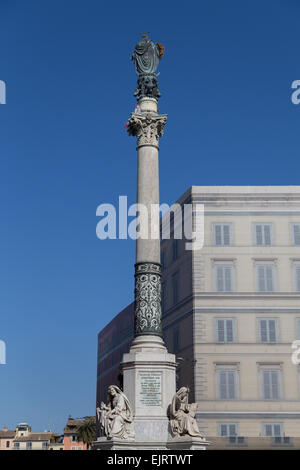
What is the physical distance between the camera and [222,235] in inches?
1849

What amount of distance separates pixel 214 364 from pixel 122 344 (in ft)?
86.2

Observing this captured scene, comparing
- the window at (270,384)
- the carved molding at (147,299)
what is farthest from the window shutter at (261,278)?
the carved molding at (147,299)

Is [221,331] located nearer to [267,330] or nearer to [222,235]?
[267,330]

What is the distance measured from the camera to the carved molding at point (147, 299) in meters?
21.7

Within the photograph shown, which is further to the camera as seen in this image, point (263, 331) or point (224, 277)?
point (224, 277)

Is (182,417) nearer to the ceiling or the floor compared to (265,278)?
nearer to the floor

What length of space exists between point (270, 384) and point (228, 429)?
412 cm

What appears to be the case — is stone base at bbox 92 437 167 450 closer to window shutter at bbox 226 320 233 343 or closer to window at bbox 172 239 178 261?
window shutter at bbox 226 320 233 343

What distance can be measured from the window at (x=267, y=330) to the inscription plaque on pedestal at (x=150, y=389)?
25.2 meters

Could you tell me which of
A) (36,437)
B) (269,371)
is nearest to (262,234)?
(269,371)

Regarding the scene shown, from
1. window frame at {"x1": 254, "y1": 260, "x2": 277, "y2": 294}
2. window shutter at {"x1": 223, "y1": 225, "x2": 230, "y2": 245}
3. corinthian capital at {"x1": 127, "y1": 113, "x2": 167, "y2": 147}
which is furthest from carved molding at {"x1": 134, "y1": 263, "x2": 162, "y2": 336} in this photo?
window shutter at {"x1": 223, "y1": 225, "x2": 230, "y2": 245}
